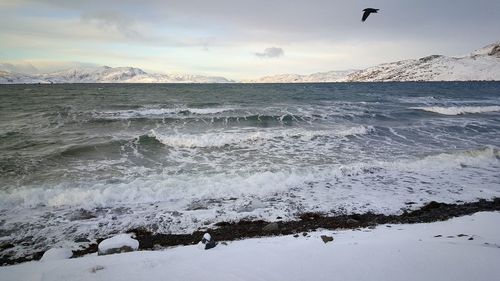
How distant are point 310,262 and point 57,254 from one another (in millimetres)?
4845

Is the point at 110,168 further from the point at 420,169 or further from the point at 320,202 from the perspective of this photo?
the point at 420,169

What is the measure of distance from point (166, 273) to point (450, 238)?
5.12 meters

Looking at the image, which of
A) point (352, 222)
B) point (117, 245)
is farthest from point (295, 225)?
point (117, 245)

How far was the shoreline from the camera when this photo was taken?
6.58 meters

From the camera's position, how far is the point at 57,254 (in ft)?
19.2

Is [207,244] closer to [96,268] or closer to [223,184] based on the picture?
[96,268]

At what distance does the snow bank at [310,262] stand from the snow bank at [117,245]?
41 cm

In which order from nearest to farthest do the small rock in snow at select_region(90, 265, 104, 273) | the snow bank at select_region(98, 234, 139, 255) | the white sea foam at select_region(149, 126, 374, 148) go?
the small rock in snow at select_region(90, 265, 104, 273) < the snow bank at select_region(98, 234, 139, 255) < the white sea foam at select_region(149, 126, 374, 148)

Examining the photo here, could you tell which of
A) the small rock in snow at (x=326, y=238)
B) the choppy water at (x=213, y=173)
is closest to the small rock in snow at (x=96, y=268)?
the choppy water at (x=213, y=173)

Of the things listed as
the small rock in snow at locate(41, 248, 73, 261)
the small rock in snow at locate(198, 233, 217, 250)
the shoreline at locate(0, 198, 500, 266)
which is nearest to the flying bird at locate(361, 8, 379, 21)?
the shoreline at locate(0, 198, 500, 266)

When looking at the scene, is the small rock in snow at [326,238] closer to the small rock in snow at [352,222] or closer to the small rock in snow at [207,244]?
the small rock in snow at [352,222]

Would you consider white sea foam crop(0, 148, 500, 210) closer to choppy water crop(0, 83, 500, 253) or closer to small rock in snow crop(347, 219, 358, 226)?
choppy water crop(0, 83, 500, 253)

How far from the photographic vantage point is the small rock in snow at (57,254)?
18.8ft

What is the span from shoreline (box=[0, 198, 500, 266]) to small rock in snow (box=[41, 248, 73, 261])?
0.23 meters
